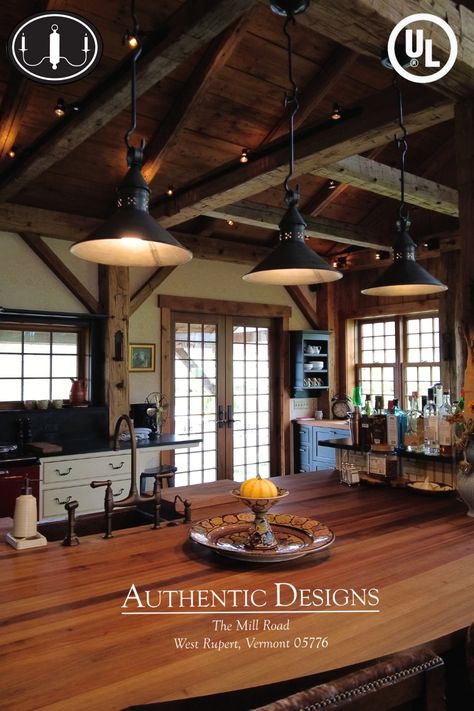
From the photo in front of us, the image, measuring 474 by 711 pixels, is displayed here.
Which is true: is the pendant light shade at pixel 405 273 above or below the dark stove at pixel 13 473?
above

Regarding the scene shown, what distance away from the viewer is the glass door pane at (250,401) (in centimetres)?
696

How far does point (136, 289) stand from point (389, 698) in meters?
5.48

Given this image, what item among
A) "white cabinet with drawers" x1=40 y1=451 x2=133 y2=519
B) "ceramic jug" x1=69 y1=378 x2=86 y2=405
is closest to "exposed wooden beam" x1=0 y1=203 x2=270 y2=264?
"ceramic jug" x1=69 y1=378 x2=86 y2=405

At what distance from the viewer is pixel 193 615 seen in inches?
55.4

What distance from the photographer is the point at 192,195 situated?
4746mm

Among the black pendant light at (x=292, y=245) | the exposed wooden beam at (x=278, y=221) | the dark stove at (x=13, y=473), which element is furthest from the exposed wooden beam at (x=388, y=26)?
the dark stove at (x=13, y=473)

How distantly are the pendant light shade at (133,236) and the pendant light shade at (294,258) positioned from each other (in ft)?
1.21

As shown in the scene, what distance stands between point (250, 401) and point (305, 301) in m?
1.66

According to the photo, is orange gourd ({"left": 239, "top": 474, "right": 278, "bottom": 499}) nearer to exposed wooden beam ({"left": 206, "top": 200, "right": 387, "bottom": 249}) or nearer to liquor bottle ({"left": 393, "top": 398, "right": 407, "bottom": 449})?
liquor bottle ({"left": 393, "top": 398, "right": 407, "bottom": 449})


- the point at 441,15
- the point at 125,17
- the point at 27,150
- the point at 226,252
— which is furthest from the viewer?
the point at 226,252

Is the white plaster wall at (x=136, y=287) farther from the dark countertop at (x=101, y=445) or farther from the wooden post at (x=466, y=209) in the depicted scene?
the wooden post at (x=466, y=209)

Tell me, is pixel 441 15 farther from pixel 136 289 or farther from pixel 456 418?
pixel 136 289

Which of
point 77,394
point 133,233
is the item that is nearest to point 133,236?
point 133,233

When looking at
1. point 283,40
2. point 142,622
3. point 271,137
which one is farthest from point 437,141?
point 142,622
